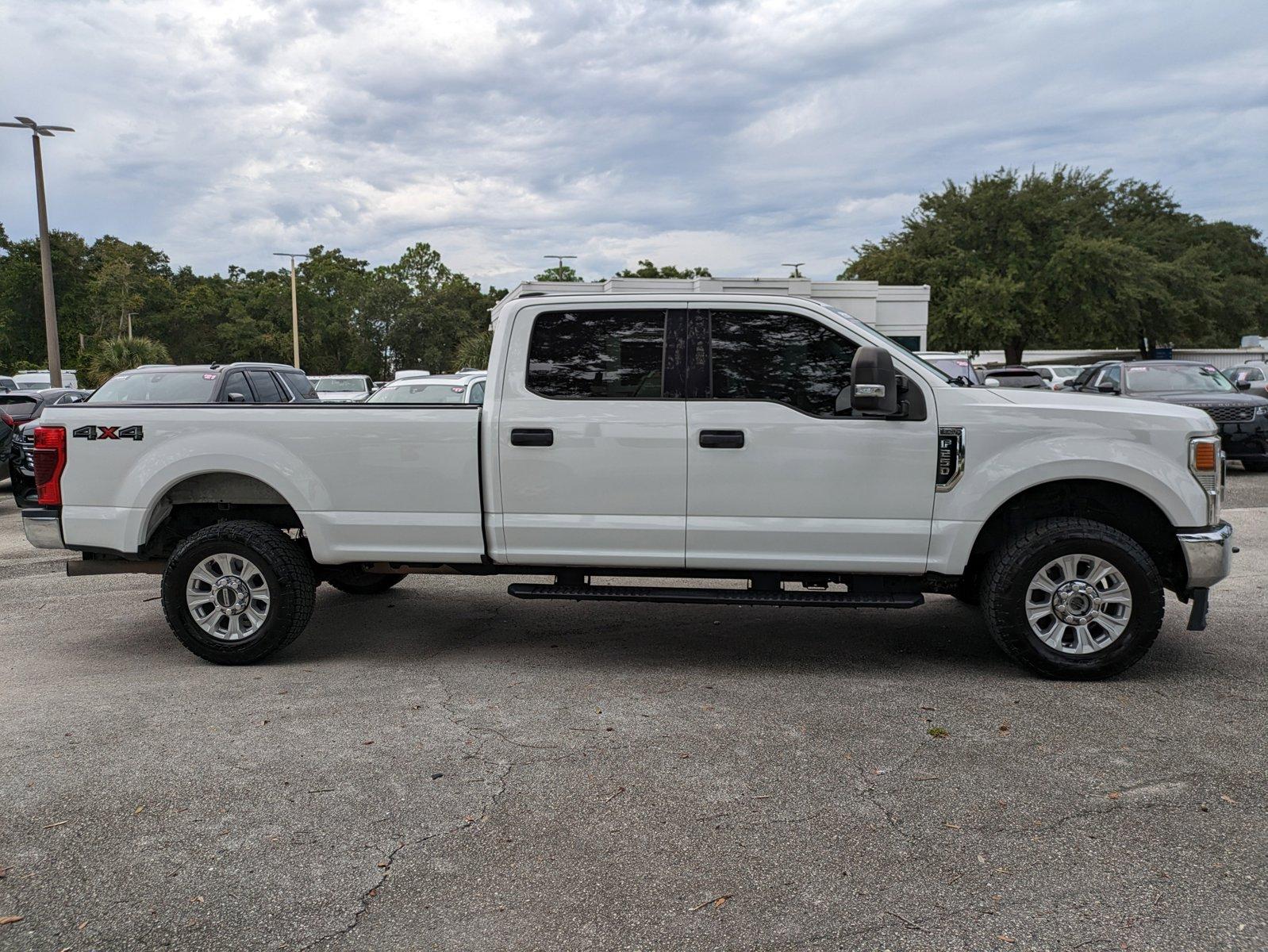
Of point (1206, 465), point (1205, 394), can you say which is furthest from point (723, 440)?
point (1205, 394)

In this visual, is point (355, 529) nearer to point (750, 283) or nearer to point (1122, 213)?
point (750, 283)

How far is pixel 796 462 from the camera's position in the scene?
526 cm

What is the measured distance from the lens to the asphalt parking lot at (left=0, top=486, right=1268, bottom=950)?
119 inches

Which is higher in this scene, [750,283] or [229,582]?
[750,283]

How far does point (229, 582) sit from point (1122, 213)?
5567cm

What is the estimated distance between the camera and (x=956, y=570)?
5258mm

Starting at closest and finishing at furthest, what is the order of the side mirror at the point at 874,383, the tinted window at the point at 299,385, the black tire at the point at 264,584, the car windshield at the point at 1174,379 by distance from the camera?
the side mirror at the point at 874,383 → the black tire at the point at 264,584 → the tinted window at the point at 299,385 → the car windshield at the point at 1174,379

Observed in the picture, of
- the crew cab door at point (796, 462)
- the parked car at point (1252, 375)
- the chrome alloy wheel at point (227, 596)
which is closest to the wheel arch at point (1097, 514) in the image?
the crew cab door at point (796, 462)

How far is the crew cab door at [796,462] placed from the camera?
5.21m

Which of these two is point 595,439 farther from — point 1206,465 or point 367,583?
point 1206,465

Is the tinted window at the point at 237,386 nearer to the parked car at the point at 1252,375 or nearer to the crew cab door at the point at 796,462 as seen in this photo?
the crew cab door at the point at 796,462

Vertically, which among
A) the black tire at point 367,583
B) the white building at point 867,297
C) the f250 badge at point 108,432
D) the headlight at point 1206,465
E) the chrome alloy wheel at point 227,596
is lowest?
→ the black tire at point 367,583

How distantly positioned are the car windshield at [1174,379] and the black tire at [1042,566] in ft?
34.4

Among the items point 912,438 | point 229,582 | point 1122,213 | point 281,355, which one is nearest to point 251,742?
point 229,582
